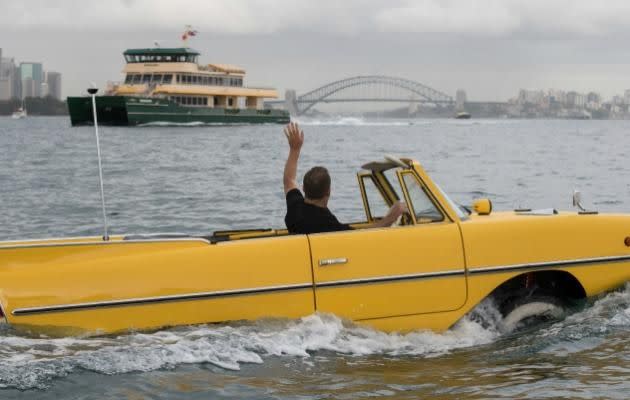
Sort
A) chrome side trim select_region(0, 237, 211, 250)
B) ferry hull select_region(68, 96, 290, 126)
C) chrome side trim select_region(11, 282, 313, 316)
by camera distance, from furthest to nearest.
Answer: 1. ferry hull select_region(68, 96, 290, 126)
2. chrome side trim select_region(0, 237, 211, 250)
3. chrome side trim select_region(11, 282, 313, 316)

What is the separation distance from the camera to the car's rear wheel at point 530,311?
25.0ft

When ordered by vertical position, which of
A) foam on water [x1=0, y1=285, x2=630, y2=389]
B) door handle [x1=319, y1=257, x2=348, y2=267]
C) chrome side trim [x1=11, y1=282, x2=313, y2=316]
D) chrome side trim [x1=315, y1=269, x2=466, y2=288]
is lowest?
foam on water [x1=0, y1=285, x2=630, y2=389]

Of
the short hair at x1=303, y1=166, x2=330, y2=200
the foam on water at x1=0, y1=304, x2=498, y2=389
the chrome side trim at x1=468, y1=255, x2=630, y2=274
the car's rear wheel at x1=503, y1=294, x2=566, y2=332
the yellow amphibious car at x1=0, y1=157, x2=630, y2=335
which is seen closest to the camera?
the foam on water at x1=0, y1=304, x2=498, y2=389

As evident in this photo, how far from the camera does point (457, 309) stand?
7.36m

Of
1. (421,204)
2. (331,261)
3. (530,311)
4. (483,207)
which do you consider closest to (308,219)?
(331,261)

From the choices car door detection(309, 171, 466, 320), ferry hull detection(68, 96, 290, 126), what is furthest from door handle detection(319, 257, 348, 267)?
ferry hull detection(68, 96, 290, 126)

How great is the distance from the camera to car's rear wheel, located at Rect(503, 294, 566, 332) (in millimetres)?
7625

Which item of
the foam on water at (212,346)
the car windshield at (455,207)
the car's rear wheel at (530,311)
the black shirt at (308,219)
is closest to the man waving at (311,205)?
the black shirt at (308,219)

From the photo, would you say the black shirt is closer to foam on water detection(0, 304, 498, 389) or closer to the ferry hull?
foam on water detection(0, 304, 498, 389)

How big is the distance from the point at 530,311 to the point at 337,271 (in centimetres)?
161

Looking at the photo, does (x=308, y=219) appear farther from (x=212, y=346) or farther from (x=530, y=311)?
(x=530, y=311)

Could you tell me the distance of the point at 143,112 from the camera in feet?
259

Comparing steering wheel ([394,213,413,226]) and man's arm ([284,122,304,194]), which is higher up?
man's arm ([284,122,304,194])

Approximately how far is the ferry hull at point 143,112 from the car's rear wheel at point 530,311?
67.4 m
